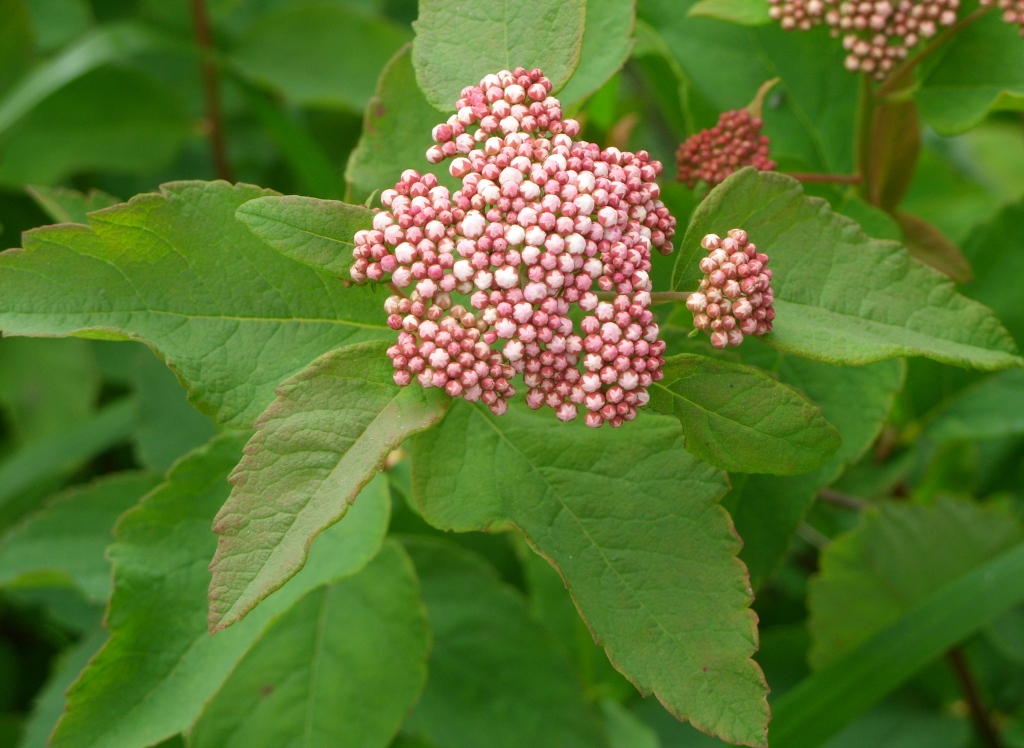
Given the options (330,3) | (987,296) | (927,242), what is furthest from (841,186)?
(330,3)

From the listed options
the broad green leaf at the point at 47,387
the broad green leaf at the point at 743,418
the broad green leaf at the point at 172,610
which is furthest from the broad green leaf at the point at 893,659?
the broad green leaf at the point at 47,387

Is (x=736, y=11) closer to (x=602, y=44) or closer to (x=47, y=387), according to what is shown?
(x=602, y=44)

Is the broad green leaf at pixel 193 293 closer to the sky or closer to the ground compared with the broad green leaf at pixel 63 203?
closer to the sky

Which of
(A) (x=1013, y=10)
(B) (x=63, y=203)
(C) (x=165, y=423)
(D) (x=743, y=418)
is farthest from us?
(C) (x=165, y=423)

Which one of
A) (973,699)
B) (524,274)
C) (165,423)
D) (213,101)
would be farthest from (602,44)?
(213,101)

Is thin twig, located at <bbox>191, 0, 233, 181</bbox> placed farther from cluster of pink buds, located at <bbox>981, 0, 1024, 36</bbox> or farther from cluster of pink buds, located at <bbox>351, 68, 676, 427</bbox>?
cluster of pink buds, located at <bbox>981, 0, 1024, 36</bbox>

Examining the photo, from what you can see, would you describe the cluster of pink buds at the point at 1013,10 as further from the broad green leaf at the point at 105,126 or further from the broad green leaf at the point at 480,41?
the broad green leaf at the point at 105,126
